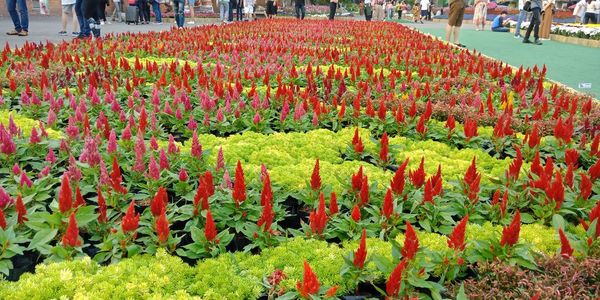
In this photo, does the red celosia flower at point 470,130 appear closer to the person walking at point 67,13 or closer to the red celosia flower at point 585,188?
the red celosia flower at point 585,188

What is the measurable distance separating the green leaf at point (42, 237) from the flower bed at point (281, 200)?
0.01 m

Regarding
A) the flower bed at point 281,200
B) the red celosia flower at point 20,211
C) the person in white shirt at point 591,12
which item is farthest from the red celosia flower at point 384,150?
the person in white shirt at point 591,12

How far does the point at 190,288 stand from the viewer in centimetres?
238

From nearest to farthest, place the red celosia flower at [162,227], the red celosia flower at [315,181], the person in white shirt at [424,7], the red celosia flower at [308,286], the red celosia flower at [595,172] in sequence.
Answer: the red celosia flower at [308,286], the red celosia flower at [162,227], the red celosia flower at [315,181], the red celosia flower at [595,172], the person in white shirt at [424,7]

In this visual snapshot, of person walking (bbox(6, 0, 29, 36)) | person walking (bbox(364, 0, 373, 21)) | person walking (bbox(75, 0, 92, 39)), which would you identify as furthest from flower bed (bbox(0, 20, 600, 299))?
person walking (bbox(364, 0, 373, 21))

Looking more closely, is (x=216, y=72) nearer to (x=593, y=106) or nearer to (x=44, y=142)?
(x=44, y=142)

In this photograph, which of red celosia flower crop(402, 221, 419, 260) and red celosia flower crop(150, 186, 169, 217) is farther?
red celosia flower crop(150, 186, 169, 217)

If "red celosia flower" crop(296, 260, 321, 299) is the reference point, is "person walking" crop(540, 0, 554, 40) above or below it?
above

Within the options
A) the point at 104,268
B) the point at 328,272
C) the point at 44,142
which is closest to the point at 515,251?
the point at 328,272

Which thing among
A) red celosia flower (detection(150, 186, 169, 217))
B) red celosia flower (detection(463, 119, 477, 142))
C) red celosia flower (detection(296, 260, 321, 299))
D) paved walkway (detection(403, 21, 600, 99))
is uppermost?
paved walkway (detection(403, 21, 600, 99))

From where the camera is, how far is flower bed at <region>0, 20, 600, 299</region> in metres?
2.45

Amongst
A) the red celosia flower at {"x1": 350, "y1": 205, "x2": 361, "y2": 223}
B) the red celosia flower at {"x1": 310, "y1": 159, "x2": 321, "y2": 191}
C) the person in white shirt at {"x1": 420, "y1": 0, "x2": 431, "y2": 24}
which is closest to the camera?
the red celosia flower at {"x1": 350, "y1": 205, "x2": 361, "y2": 223}

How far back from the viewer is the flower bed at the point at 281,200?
245 centimetres

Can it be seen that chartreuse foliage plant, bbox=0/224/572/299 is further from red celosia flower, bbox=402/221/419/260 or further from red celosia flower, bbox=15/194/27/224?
red celosia flower, bbox=15/194/27/224
